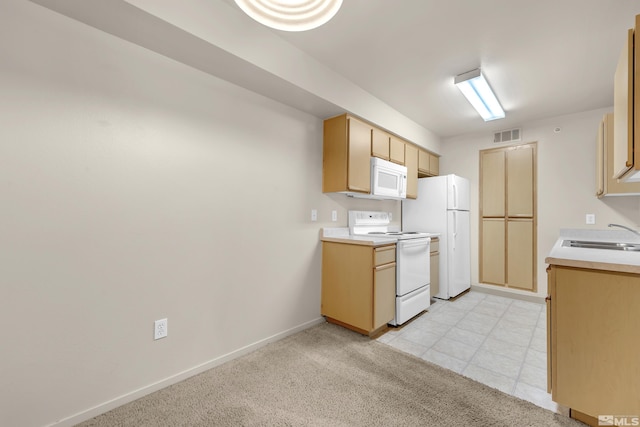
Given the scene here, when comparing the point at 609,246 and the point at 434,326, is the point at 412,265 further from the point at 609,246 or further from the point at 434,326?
the point at 609,246

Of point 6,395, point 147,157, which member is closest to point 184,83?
point 147,157

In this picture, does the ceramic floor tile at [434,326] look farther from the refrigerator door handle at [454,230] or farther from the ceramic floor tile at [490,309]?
the refrigerator door handle at [454,230]

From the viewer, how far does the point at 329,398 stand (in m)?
1.68

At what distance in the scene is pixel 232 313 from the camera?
2.14 metres

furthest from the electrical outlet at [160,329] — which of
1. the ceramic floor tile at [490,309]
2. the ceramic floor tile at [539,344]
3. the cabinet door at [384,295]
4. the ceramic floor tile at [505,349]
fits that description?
the ceramic floor tile at [490,309]

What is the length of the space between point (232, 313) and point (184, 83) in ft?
5.65

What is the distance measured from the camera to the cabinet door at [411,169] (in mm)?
3643

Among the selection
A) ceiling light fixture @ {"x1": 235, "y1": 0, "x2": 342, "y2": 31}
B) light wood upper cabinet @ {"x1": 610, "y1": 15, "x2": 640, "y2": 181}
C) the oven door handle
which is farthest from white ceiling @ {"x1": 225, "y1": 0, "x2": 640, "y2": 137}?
the oven door handle

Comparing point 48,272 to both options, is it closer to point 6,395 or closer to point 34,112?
point 6,395

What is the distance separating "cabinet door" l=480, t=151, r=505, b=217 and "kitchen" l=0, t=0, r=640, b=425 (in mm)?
2525

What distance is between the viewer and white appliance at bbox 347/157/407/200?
9.89 feet

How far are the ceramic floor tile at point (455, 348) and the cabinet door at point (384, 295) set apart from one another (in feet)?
1.55

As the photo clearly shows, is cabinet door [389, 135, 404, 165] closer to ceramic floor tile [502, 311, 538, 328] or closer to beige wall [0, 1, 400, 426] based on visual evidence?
beige wall [0, 1, 400, 426]

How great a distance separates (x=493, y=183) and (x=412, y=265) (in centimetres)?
205
